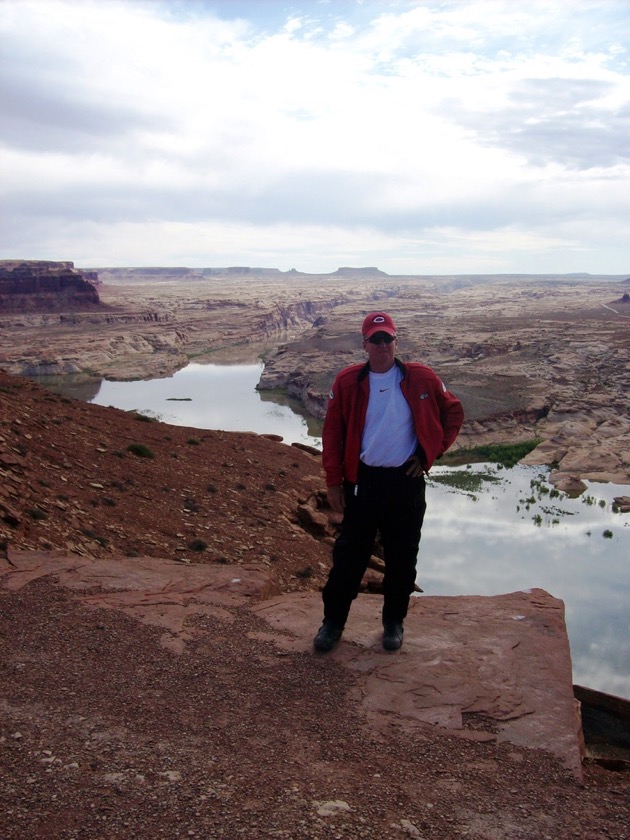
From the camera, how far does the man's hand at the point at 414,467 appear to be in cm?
451

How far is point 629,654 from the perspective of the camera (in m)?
11.0

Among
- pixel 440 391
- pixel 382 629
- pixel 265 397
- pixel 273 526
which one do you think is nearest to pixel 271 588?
pixel 382 629

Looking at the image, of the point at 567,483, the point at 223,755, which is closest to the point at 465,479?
the point at 567,483

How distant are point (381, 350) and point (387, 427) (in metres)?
0.51

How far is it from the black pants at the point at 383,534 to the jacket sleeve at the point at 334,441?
0.12 m

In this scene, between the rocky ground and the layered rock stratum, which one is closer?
the rocky ground

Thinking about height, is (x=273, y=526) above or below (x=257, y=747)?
below

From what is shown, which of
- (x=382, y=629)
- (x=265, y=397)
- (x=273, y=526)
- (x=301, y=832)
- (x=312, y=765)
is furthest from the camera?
(x=265, y=397)

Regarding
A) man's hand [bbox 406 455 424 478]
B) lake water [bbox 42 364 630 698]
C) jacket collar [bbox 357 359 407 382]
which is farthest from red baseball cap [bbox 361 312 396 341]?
lake water [bbox 42 364 630 698]

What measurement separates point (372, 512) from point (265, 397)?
129 ft

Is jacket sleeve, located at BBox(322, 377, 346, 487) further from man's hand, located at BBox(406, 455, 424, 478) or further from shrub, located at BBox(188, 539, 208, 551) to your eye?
shrub, located at BBox(188, 539, 208, 551)

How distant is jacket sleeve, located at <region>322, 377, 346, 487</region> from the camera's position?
4.63m

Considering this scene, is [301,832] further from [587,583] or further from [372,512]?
[587,583]

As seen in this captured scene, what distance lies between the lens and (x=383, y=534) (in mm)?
4734
